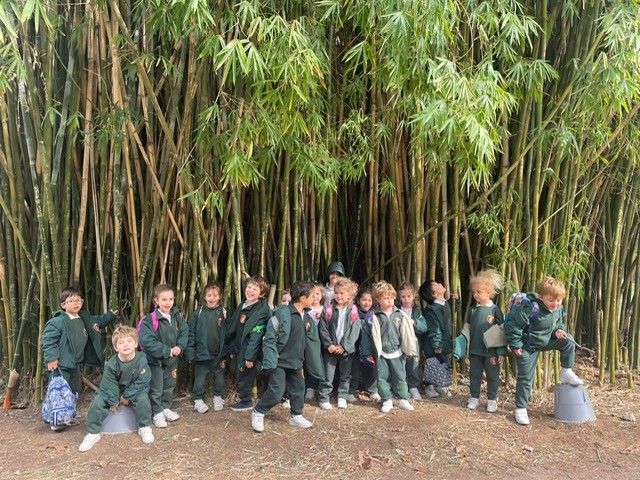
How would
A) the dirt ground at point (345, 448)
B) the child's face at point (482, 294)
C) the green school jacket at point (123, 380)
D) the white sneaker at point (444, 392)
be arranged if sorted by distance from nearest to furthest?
the dirt ground at point (345, 448) → the green school jacket at point (123, 380) → the child's face at point (482, 294) → the white sneaker at point (444, 392)

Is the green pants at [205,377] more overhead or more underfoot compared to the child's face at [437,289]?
more underfoot

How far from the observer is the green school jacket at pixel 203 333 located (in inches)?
129

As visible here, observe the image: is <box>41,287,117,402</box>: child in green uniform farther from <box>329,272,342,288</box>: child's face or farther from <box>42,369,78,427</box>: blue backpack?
<box>329,272,342,288</box>: child's face

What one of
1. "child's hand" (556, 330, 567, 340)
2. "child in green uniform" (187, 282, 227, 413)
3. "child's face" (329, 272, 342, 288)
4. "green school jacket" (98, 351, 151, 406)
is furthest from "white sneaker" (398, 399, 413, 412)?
"green school jacket" (98, 351, 151, 406)

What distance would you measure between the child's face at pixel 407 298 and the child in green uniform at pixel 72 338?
1708mm

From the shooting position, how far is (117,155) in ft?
10.6

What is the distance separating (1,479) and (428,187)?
9.28 ft

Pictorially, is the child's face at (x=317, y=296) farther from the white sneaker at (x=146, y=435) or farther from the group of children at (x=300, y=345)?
the white sneaker at (x=146, y=435)

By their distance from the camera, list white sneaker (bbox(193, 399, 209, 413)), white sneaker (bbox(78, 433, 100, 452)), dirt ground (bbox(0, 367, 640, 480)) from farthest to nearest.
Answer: white sneaker (bbox(193, 399, 209, 413)), white sneaker (bbox(78, 433, 100, 452)), dirt ground (bbox(0, 367, 640, 480))

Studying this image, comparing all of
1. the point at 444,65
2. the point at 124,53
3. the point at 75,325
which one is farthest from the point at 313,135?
the point at 75,325

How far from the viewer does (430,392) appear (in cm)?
367

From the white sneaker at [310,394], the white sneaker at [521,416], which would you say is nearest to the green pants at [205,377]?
the white sneaker at [310,394]

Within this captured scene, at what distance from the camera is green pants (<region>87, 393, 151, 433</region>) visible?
279 cm

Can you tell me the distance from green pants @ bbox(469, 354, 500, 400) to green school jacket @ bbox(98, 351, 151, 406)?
188 cm
